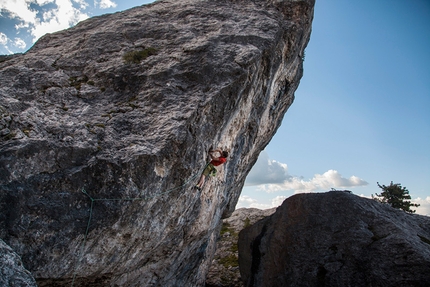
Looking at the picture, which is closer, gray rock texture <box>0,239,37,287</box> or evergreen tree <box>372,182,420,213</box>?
gray rock texture <box>0,239,37,287</box>

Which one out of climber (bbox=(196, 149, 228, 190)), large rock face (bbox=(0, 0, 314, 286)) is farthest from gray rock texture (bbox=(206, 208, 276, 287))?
climber (bbox=(196, 149, 228, 190))

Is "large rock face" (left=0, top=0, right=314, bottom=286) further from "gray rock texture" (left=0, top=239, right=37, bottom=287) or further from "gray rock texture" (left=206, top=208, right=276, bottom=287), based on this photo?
"gray rock texture" (left=206, top=208, right=276, bottom=287)

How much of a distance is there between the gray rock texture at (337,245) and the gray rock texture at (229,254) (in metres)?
3.92

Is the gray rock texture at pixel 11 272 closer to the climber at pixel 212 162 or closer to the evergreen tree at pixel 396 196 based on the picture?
the climber at pixel 212 162

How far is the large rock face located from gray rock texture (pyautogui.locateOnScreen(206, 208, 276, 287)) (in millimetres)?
4339

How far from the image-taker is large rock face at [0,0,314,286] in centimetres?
869

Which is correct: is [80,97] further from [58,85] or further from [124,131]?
[124,131]

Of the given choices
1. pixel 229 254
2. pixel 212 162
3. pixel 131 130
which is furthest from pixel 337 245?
pixel 229 254

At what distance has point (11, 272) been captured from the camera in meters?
5.33

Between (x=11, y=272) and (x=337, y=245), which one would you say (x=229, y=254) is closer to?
(x=337, y=245)

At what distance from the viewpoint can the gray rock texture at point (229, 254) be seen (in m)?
22.2

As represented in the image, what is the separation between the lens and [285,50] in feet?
61.0

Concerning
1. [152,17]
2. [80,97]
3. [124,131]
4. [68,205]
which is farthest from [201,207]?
[152,17]

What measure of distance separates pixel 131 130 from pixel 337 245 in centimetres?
1218
